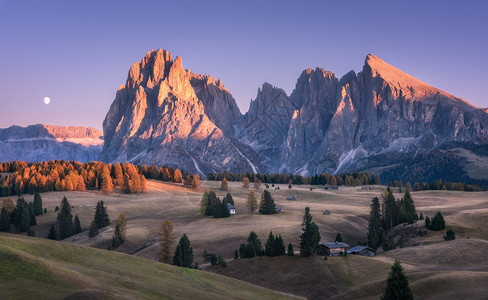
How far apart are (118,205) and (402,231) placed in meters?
96.4

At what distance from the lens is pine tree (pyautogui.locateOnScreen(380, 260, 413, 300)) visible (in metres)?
34.7

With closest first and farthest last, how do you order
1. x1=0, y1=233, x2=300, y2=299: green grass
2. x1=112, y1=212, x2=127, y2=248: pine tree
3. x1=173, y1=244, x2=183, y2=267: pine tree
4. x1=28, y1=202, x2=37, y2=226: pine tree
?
x1=0, y1=233, x2=300, y2=299: green grass, x1=173, y1=244, x2=183, y2=267: pine tree, x1=112, y1=212, x2=127, y2=248: pine tree, x1=28, y1=202, x2=37, y2=226: pine tree

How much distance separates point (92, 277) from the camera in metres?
36.9

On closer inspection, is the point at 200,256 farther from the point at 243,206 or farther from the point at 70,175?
the point at 70,175

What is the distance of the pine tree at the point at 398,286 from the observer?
34.7m

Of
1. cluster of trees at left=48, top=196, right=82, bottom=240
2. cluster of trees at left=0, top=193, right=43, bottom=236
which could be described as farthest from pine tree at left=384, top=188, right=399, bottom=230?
cluster of trees at left=0, top=193, right=43, bottom=236

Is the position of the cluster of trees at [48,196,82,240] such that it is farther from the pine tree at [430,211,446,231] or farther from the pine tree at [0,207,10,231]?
the pine tree at [430,211,446,231]

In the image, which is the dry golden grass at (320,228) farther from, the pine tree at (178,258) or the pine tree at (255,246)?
the pine tree at (178,258)

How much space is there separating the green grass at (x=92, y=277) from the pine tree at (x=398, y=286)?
17.7 meters

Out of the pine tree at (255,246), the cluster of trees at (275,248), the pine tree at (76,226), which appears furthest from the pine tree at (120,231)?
the cluster of trees at (275,248)

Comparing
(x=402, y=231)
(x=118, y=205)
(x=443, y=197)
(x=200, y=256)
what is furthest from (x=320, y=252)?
(x=443, y=197)

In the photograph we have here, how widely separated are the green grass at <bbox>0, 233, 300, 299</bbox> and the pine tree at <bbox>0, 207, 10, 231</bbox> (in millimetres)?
82331

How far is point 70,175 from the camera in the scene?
174500mm

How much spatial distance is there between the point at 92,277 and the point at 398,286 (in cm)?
2694
